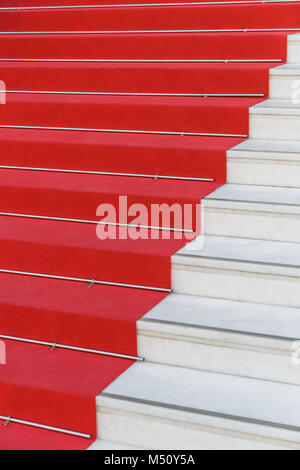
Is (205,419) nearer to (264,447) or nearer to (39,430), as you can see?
(264,447)

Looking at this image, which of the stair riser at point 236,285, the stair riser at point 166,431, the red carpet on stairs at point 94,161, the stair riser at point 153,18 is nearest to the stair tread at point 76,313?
the red carpet on stairs at point 94,161

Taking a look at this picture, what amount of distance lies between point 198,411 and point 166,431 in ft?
0.43

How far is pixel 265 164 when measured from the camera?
8.80 ft

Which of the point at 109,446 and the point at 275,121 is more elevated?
the point at 275,121

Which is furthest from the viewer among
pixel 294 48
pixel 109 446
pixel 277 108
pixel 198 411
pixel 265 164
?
pixel 294 48

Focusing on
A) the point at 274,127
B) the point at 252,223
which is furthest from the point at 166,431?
the point at 274,127

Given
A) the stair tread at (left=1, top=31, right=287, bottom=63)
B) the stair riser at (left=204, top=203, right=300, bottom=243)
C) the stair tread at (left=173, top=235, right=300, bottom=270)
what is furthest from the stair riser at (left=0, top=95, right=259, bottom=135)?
the stair tread at (left=173, top=235, right=300, bottom=270)

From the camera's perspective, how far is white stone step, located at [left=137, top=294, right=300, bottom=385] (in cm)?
207

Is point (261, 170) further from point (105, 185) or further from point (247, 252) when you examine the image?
point (105, 185)

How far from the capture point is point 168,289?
2426 mm

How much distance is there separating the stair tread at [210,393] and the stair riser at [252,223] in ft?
2.00

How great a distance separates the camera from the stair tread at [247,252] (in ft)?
7.50

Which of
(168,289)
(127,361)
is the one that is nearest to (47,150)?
(168,289)

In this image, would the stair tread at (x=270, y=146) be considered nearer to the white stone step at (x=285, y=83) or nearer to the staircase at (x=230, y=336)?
the staircase at (x=230, y=336)
